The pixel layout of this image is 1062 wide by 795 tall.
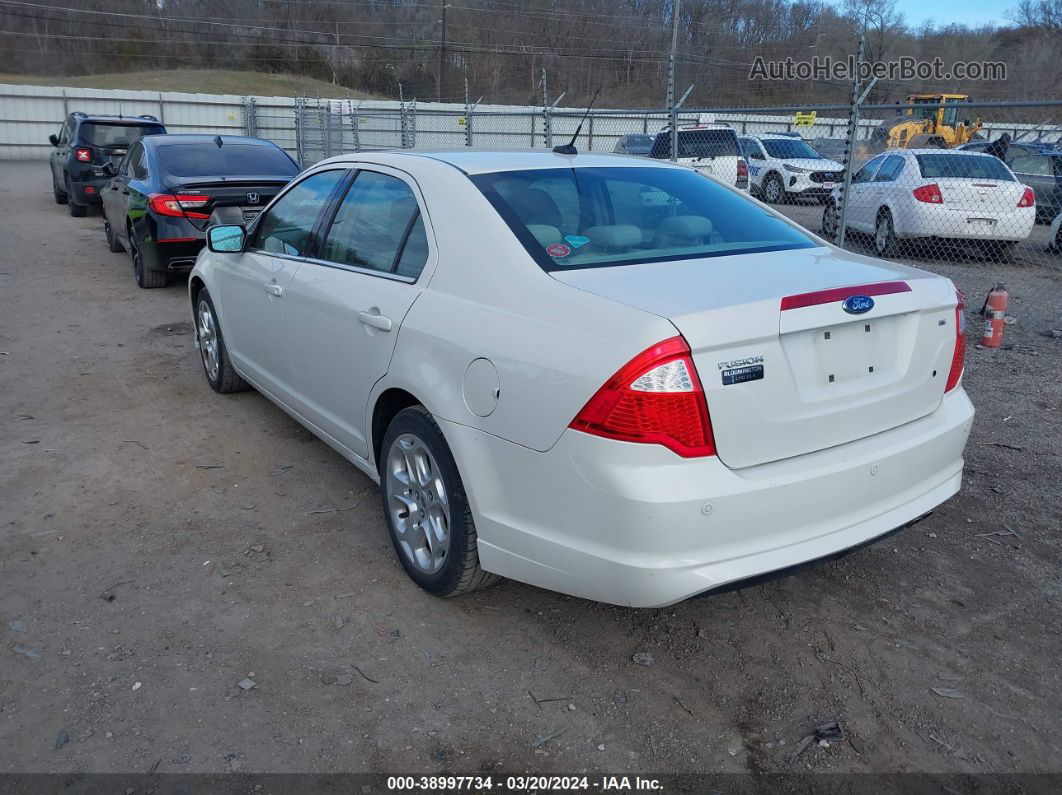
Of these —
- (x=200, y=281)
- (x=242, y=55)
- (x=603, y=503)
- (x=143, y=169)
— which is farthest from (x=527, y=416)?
(x=242, y=55)

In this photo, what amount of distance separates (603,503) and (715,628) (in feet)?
3.24

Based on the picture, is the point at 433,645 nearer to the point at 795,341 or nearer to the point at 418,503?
the point at 418,503

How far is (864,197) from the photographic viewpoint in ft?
41.8

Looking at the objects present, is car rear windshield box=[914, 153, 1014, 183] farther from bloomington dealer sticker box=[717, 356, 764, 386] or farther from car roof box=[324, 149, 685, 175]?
bloomington dealer sticker box=[717, 356, 764, 386]

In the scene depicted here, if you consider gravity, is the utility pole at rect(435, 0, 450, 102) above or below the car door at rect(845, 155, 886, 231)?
above

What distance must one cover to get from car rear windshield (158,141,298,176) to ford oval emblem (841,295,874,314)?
743 cm

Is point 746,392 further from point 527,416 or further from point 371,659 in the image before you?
point 371,659

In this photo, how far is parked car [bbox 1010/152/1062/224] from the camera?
1484cm

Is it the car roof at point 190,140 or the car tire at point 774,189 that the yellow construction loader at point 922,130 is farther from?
the car roof at point 190,140

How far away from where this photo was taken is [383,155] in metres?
3.82

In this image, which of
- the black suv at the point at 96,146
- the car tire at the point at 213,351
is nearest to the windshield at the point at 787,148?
the black suv at the point at 96,146
